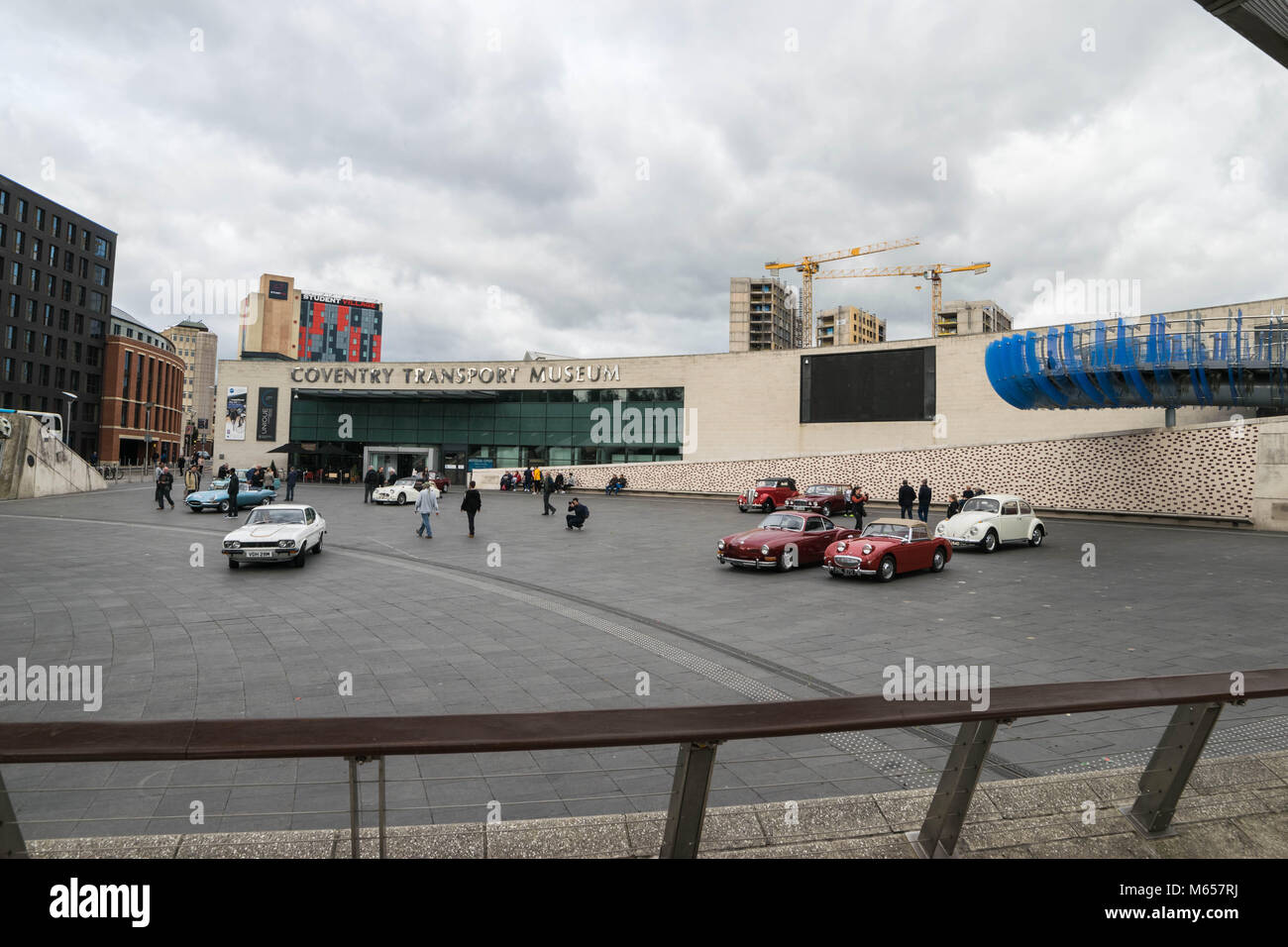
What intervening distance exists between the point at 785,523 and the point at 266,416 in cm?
5378

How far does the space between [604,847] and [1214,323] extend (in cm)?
3918

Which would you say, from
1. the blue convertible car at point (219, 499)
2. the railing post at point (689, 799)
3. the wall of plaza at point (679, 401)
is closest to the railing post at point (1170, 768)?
the railing post at point (689, 799)

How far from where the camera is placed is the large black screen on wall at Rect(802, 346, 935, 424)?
44500mm

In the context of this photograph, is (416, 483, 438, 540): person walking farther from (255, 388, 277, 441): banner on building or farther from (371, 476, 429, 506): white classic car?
(255, 388, 277, 441): banner on building

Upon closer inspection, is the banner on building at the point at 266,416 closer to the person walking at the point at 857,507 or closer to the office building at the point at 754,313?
the person walking at the point at 857,507

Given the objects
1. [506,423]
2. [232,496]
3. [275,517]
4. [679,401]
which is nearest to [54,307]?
[506,423]

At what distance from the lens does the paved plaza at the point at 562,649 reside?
529 centimetres

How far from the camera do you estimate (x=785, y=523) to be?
18.3m

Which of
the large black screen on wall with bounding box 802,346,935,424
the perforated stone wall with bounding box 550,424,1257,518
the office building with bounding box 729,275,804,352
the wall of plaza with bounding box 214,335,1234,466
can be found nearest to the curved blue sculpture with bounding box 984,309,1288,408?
the perforated stone wall with bounding box 550,424,1257,518

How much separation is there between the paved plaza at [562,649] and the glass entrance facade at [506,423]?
34.5 m

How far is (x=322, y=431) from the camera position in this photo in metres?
60.2

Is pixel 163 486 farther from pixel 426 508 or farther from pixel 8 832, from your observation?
pixel 8 832
